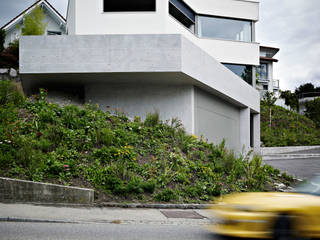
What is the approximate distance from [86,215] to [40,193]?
1712 millimetres

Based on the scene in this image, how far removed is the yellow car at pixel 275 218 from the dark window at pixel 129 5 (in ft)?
50.8

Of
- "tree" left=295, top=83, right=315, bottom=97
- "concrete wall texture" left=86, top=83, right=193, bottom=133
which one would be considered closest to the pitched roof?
"concrete wall texture" left=86, top=83, right=193, bottom=133

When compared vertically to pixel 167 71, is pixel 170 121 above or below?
below

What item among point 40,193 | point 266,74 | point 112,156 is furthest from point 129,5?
point 266,74

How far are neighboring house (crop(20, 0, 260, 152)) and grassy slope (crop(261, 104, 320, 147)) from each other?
12274 millimetres

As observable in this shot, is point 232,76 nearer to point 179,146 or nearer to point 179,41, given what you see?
point 179,41

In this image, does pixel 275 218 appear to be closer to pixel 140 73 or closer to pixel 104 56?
pixel 140 73

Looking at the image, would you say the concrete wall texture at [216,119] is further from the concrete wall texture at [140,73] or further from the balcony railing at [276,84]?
the balcony railing at [276,84]

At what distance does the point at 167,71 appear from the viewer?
1546 centimetres

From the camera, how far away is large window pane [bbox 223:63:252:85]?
959 inches

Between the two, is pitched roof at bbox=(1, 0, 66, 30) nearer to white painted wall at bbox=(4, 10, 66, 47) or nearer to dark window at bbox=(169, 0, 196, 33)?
white painted wall at bbox=(4, 10, 66, 47)

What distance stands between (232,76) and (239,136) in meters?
4.71

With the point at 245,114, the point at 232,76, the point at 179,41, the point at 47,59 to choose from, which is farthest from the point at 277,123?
the point at 47,59

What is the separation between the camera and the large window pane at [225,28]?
23375 mm
